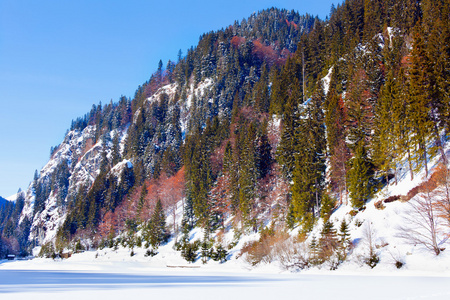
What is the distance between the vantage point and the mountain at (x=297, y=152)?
115ft

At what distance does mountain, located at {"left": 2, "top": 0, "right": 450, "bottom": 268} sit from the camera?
35062 mm

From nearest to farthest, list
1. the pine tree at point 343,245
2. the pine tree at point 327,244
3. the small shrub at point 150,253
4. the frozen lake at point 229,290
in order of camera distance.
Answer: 1. the frozen lake at point 229,290
2. the pine tree at point 343,245
3. the pine tree at point 327,244
4. the small shrub at point 150,253

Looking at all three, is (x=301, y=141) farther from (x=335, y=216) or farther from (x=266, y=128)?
(x=266, y=128)

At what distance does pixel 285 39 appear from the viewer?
164875 millimetres

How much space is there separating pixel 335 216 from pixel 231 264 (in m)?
18.3

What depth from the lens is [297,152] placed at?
173 feet

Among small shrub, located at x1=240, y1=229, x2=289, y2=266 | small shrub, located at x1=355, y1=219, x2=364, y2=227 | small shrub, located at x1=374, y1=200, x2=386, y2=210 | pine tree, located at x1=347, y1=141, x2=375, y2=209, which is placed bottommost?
small shrub, located at x1=240, y1=229, x2=289, y2=266

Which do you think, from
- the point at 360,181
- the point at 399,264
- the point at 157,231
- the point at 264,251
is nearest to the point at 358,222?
the point at 360,181

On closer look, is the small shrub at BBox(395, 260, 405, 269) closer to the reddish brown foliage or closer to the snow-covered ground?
the snow-covered ground

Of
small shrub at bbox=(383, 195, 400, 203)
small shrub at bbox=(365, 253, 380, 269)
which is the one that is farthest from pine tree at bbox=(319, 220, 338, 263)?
small shrub at bbox=(383, 195, 400, 203)

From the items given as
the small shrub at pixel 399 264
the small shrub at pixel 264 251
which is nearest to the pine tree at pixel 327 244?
→ the small shrub at pixel 264 251

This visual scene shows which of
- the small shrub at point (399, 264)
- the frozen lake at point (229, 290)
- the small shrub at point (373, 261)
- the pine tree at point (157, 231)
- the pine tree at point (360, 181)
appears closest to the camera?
the frozen lake at point (229, 290)

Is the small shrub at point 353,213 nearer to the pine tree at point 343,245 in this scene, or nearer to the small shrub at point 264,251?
the pine tree at point 343,245

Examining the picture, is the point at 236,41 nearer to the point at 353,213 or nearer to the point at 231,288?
the point at 353,213
